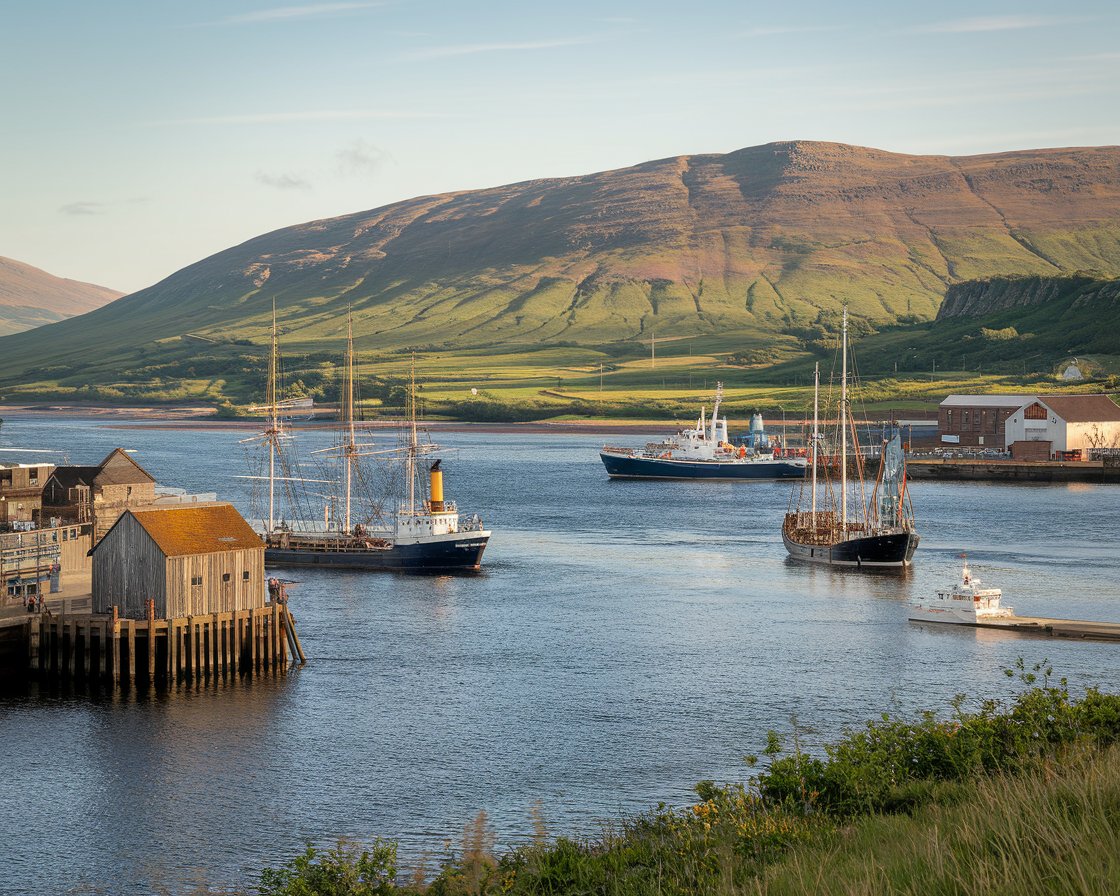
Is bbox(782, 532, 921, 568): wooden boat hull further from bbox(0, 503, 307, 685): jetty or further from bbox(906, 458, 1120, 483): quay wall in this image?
bbox(906, 458, 1120, 483): quay wall

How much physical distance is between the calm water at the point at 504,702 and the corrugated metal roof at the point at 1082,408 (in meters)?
55.1

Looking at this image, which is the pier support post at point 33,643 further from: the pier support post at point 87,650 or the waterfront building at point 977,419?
the waterfront building at point 977,419

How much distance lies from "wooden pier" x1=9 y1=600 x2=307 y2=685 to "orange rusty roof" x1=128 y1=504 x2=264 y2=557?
2.12m

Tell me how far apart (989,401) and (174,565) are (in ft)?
375

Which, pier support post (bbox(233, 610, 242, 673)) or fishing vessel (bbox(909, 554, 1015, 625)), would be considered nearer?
pier support post (bbox(233, 610, 242, 673))

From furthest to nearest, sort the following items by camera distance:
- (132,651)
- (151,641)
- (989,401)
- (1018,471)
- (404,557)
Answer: (989,401)
(1018,471)
(404,557)
(151,641)
(132,651)

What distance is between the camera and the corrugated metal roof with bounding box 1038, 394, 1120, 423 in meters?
135

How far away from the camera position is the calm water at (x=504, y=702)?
30.4 meters

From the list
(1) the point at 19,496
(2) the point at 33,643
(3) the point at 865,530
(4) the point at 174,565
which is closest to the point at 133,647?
(4) the point at 174,565

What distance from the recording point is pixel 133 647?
42.6 meters

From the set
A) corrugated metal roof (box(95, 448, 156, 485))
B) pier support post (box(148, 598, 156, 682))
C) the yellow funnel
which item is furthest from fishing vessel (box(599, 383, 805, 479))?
pier support post (box(148, 598, 156, 682))

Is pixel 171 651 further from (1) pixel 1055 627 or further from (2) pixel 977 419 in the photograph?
(2) pixel 977 419

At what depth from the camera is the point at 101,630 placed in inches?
1698

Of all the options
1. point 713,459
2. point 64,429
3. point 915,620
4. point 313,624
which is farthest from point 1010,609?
point 64,429
